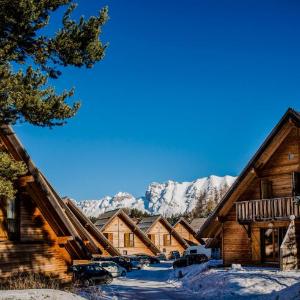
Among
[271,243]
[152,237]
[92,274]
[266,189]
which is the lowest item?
[92,274]

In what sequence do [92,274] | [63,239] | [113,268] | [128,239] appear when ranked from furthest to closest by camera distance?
[128,239] → [113,268] → [92,274] → [63,239]

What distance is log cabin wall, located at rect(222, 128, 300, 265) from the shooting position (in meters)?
31.7

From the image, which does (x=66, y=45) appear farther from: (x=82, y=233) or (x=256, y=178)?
(x=256, y=178)

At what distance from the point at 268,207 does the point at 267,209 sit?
15 cm

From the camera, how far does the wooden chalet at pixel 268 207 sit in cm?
3006

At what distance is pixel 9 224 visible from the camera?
18719 mm

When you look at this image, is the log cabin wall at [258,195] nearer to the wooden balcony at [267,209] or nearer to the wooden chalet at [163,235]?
the wooden balcony at [267,209]

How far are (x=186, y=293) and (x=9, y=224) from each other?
12.7m

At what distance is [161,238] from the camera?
70.5 meters

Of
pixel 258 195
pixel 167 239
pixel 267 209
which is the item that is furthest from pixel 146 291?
pixel 167 239

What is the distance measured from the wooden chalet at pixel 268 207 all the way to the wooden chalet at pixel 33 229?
1476 cm

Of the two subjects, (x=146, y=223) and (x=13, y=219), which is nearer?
(x=13, y=219)

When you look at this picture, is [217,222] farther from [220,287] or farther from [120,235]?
[120,235]

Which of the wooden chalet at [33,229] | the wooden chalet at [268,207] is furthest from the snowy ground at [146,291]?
the wooden chalet at [268,207]
